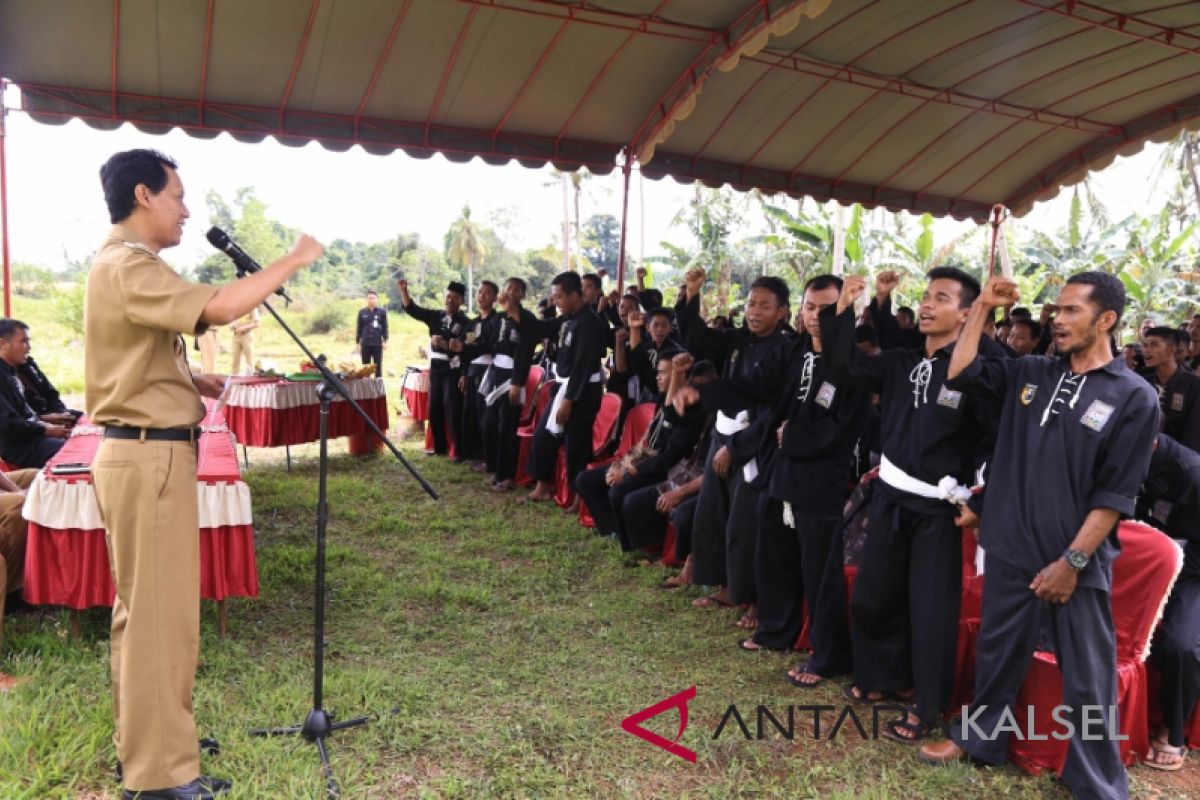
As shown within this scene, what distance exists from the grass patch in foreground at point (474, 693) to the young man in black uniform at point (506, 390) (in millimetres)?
1985

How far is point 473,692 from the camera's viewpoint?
11.6ft

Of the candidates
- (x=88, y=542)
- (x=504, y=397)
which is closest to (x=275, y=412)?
(x=504, y=397)

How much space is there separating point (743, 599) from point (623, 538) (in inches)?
53.0

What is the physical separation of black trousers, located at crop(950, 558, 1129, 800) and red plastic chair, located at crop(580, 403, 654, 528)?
3295mm

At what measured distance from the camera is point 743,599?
14.4 ft

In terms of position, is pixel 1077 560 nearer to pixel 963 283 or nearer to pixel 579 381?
pixel 963 283

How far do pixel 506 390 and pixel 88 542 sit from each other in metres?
4.36

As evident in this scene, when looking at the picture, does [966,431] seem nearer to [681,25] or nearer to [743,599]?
[743,599]

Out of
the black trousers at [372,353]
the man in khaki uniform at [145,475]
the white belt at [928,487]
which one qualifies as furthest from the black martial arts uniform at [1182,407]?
the black trousers at [372,353]

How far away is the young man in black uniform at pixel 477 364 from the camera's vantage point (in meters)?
7.92

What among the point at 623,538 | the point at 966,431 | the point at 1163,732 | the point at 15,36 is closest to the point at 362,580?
the point at 623,538

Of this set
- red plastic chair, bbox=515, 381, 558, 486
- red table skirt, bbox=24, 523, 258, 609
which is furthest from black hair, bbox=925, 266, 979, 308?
red plastic chair, bbox=515, 381, 558, 486

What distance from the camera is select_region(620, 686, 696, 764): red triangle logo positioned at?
3.10 metres

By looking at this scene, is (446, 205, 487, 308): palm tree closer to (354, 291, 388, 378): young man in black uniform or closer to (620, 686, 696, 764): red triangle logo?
(354, 291, 388, 378): young man in black uniform
